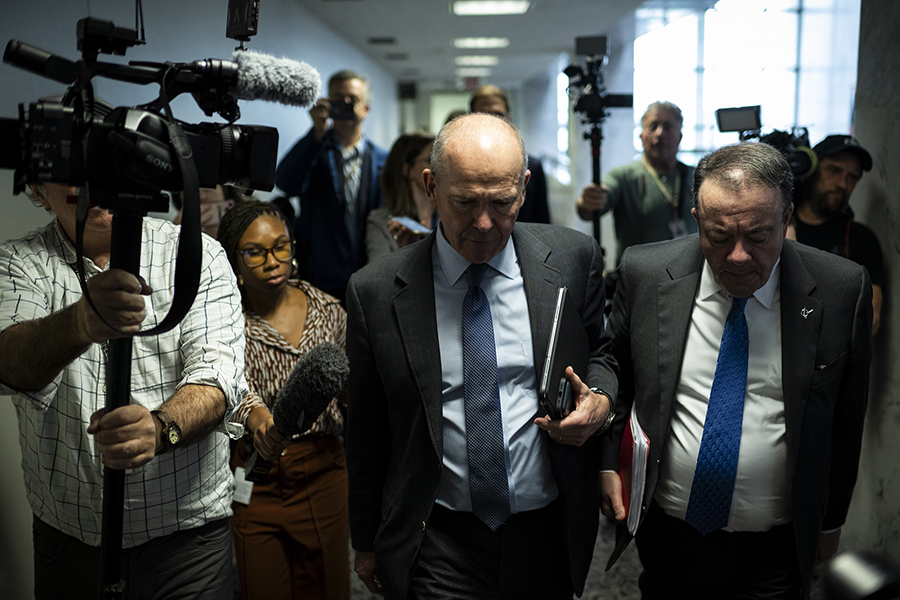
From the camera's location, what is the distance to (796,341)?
1637mm

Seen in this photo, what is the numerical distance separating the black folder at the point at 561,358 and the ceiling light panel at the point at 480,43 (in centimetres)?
863

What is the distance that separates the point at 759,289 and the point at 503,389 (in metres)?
0.71

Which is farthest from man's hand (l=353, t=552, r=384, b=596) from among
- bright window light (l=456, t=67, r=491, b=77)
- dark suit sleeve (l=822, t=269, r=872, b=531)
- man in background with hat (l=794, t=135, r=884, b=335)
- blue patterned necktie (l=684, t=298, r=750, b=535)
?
bright window light (l=456, t=67, r=491, b=77)

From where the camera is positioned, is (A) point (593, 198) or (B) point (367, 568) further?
(A) point (593, 198)

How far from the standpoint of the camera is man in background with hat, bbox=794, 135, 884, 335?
8.86ft

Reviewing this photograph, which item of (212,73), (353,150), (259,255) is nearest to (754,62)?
(353,150)

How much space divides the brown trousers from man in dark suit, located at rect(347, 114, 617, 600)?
538 mm

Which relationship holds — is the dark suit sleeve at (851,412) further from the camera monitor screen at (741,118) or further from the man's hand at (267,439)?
the man's hand at (267,439)

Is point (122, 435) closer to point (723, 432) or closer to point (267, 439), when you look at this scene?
point (267, 439)

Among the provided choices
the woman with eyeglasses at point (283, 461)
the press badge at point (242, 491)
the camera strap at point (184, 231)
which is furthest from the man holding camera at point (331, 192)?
the camera strap at point (184, 231)

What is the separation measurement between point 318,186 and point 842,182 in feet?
8.40

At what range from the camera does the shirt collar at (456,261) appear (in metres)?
1.63

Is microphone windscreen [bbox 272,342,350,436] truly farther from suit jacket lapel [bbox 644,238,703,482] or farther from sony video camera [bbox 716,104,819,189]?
sony video camera [bbox 716,104,819,189]

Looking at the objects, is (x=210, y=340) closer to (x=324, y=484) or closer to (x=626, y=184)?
(x=324, y=484)
